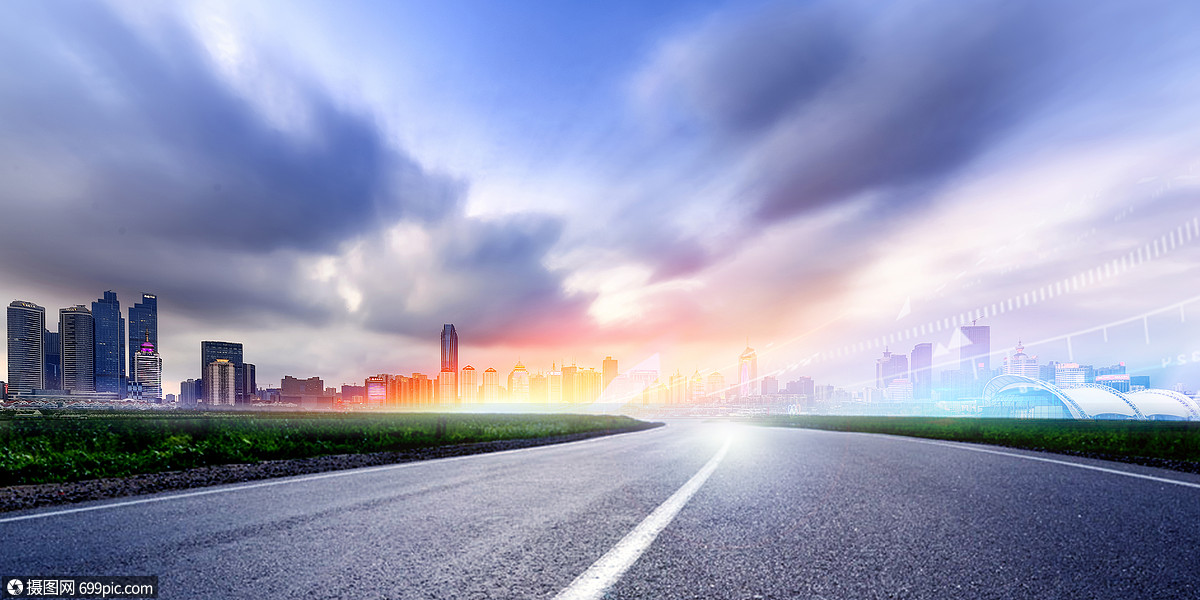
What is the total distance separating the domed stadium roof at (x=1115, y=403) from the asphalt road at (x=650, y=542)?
7345 centimetres

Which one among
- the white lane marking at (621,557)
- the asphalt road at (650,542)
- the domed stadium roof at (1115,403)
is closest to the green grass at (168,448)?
the asphalt road at (650,542)

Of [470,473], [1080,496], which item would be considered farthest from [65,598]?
[1080,496]

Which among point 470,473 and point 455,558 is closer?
point 455,558

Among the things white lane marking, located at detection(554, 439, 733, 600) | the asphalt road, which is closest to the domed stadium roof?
the asphalt road

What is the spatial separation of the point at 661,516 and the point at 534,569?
2180mm

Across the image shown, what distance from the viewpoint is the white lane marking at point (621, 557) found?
3.03m

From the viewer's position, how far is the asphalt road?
322cm

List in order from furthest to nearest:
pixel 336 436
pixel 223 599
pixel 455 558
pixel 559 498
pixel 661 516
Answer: pixel 336 436 < pixel 559 498 < pixel 661 516 < pixel 455 558 < pixel 223 599

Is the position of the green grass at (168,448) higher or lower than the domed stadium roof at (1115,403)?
higher

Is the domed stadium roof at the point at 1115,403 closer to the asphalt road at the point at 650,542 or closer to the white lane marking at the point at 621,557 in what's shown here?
the asphalt road at the point at 650,542

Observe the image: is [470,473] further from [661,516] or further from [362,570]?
[362,570]

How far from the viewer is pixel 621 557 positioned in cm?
378

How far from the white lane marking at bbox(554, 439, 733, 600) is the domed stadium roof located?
75797 millimetres

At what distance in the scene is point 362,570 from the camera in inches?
138
